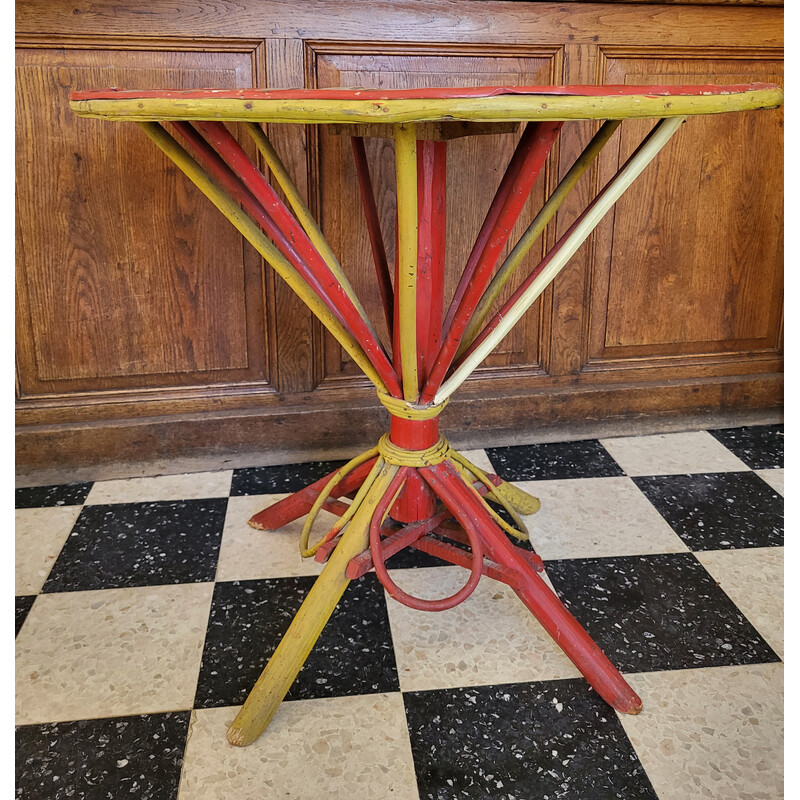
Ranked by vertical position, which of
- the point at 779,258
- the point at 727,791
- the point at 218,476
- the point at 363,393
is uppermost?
the point at 779,258

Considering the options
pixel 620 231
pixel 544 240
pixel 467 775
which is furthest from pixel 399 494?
pixel 620 231

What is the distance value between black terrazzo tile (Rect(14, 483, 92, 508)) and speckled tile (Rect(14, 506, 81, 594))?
0.07 feet

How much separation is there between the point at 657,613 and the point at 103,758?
0.96m

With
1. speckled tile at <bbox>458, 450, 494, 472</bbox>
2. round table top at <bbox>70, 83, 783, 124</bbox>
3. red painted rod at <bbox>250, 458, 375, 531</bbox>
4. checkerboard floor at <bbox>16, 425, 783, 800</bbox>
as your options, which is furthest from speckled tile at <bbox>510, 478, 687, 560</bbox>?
round table top at <bbox>70, 83, 783, 124</bbox>

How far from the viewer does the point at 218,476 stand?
193cm

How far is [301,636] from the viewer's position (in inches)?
47.3

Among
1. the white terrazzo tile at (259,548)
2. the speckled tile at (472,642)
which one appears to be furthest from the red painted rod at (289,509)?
the speckled tile at (472,642)

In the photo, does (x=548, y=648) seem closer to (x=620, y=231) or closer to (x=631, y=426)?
(x=631, y=426)

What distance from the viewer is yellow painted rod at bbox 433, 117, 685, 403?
105cm

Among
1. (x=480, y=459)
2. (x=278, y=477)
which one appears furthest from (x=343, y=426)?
(x=480, y=459)

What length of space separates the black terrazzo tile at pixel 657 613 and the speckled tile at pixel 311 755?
421mm

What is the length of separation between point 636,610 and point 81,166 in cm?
147

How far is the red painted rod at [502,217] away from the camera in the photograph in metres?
1.01

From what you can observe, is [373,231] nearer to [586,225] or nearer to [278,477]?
[586,225]
